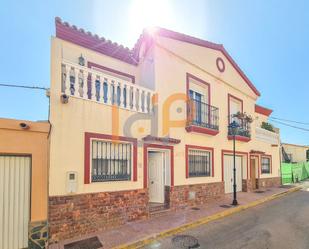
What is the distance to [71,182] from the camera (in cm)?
608

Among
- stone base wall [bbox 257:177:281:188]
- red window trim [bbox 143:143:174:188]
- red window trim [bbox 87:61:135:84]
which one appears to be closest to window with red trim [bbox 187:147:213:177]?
red window trim [bbox 143:143:174:188]

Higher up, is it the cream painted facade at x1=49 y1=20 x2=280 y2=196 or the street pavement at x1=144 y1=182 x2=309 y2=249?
the cream painted facade at x1=49 y1=20 x2=280 y2=196

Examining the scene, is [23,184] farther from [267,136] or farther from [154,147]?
[267,136]

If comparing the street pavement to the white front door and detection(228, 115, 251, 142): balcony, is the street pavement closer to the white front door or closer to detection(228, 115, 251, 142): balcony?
the white front door

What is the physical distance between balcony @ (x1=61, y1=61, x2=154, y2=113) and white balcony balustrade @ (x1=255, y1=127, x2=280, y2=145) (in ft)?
35.1

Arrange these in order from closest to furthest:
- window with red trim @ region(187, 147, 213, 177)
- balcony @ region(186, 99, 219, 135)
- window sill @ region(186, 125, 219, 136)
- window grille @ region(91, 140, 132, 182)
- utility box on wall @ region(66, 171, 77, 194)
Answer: utility box on wall @ region(66, 171, 77, 194), window grille @ region(91, 140, 132, 182), window sill @ region(186, 125, 219, 136), balcony @ region(186, 99, 219, 135), window with red trim @ region(187, 147, 213, 177)

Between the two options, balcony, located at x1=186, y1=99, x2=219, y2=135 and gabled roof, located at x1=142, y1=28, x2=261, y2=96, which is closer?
gabled roof, located at x1=142, y1=28, x2=261, y2=96

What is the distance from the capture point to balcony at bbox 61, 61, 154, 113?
6395 millimetres

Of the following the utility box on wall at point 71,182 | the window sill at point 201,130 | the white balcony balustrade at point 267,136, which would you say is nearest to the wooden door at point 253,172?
the white balcony balustrade at point 267,136

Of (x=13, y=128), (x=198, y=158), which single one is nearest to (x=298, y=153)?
(x=198, y=158)

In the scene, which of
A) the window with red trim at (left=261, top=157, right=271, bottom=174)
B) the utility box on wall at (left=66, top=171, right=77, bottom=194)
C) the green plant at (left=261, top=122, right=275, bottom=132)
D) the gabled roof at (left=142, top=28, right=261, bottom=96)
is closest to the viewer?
the utility box on wall at (left=66, top=171, right=77, bottom=194)

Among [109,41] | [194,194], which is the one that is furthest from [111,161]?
[109,41]

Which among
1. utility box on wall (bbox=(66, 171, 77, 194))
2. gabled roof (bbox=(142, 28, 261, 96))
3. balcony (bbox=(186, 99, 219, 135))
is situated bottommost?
utility box on wall (bbox=(66, 171, 77, 194))

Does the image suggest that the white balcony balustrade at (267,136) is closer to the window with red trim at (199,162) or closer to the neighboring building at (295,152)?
the window with red trim at (199,162)
